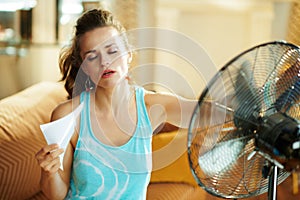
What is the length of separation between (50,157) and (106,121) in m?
0.24

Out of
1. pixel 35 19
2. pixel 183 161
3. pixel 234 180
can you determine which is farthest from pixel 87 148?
pixel 35 19

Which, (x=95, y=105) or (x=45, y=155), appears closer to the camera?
(x=45, y=155)

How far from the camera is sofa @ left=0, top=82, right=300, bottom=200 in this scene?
1387 millimetres

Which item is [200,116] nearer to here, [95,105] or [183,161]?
[95,105]

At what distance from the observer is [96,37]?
1.14 metres

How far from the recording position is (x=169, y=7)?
144 inches

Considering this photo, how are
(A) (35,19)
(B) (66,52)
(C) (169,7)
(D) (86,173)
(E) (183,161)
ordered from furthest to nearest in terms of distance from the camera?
1. (C) (169,7)
2. (A) (35,19)
3. (E) (183,161)
4. (B) (66,52)
5. (D) (86,173)

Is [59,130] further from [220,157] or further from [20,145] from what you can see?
[20,145]

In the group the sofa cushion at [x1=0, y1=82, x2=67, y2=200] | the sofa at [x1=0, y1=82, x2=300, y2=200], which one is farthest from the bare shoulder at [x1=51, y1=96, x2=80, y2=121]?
the sofa cushion at [x1=0, y1=82, x2=67, y2=200]

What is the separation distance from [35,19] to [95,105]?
1.90 m

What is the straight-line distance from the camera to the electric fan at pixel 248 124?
2.62 feet

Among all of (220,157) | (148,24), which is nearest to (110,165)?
(220,157)

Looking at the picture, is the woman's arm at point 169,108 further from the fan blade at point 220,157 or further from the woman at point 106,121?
the fan blade at point 220,157

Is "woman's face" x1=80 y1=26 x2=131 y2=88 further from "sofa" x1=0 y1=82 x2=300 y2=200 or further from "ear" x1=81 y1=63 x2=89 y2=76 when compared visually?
"sofa" x1=0 y1=82 x2=300 y2=200
